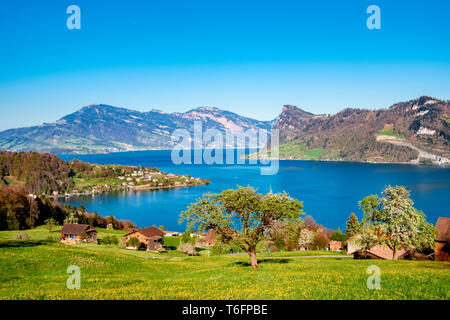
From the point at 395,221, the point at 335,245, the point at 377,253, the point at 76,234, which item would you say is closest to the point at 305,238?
the point at 335,245

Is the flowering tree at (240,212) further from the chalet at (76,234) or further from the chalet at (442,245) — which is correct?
the chalet at (76,234)

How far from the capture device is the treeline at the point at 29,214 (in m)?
83.9

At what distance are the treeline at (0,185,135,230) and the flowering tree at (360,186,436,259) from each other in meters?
89.1

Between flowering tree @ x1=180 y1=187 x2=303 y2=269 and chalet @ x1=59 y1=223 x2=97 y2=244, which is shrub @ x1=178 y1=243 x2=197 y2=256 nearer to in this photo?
chalet @ x1=59 y1=223 x2=97 y2=244

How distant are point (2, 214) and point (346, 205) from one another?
453 feet

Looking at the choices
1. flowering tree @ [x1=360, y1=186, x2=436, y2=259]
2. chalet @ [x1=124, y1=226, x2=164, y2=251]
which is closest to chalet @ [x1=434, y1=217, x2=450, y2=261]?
flowering tree @ [x1=360, y1=186, x2=436, y2=259]

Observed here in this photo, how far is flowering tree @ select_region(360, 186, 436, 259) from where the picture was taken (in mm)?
33625

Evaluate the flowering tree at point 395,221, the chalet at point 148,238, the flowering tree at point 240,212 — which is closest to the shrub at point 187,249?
the chalet at point 148,238

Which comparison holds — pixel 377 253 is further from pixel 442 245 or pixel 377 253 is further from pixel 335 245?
pixel 335 245

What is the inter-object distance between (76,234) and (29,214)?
101 feet

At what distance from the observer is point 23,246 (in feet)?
112

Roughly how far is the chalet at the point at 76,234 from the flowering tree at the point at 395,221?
66.5 meters
